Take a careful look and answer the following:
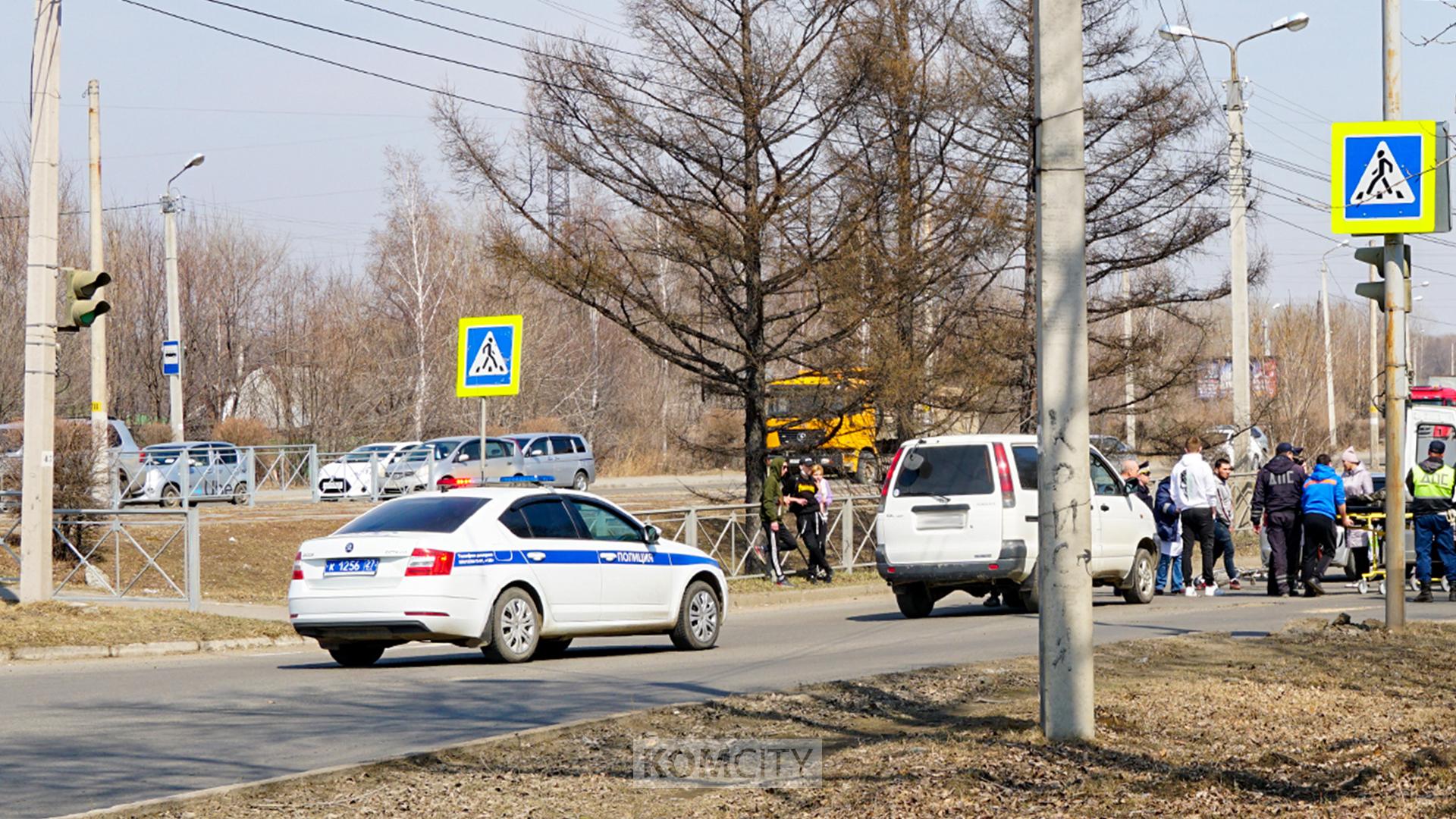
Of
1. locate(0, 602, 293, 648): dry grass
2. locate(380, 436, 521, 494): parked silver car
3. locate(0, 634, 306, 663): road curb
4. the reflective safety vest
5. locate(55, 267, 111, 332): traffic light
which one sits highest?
locate(55, 267, 111, 332): traffic light

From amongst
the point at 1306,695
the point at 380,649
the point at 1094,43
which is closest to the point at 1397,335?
the point at 1306,695

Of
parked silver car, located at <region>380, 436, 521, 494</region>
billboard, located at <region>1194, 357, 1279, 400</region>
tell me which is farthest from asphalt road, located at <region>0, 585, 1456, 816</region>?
parked silver car, located at <region>380, 436, 521, 494</region>

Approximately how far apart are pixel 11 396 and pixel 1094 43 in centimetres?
2665

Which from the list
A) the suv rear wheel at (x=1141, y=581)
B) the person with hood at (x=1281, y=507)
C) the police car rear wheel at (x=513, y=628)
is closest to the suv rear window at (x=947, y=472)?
the suv rear wheel at (x=1141, y=581)

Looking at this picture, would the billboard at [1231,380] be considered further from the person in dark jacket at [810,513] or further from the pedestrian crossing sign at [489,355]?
the pedestrian crossing sign at [489,355]

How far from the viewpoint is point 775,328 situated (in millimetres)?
27125

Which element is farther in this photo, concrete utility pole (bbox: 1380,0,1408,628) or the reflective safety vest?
the reflective safety vest

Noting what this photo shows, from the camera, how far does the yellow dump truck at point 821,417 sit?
86.4 ft

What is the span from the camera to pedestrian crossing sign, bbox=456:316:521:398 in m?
19.6

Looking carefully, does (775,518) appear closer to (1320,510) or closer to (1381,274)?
(1320,510)

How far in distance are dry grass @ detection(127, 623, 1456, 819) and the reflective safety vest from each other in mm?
9330

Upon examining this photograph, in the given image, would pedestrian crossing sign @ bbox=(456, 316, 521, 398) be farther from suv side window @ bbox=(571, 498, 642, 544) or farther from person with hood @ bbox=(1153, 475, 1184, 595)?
person with hood @ bbox=(1153, 475, 1184, 595)

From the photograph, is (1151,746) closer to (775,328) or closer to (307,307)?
(775,328)

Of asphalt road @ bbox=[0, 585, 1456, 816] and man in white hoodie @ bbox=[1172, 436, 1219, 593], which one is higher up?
man in white hoodie @ bbox=[1172, 436, 1219, 593]
